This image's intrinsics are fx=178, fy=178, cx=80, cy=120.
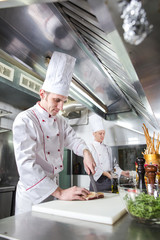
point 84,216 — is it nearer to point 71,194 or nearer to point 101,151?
point 71,194

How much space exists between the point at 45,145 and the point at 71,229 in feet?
2.45

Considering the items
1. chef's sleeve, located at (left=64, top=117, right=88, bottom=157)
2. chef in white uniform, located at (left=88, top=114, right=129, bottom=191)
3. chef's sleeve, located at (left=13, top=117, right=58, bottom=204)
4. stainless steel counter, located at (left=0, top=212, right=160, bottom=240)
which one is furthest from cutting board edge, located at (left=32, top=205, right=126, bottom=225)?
chef in white uniform, located at (left=88, top=114, right=129, bottom=191)

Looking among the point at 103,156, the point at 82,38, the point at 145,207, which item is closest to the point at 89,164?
the point at 145,207

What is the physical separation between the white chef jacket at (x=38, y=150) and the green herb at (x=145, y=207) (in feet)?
1.53

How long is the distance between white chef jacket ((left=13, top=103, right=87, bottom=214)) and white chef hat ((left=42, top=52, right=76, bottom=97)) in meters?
0.22

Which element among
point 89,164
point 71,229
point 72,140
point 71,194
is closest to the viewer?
point 71,229

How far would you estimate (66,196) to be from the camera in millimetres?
923

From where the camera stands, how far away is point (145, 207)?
22.5 inches

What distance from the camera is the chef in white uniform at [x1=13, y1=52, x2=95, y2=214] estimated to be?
0.97 m

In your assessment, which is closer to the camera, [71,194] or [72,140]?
[71,194]

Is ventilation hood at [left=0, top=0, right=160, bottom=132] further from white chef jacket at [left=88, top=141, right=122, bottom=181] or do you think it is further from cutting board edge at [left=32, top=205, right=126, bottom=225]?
white chef jacket at [left=88, top=141, right=122, bottom=181]

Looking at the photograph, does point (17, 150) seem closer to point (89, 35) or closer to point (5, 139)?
point (89, 35)

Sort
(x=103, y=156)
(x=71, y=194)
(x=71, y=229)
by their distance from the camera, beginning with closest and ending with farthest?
(x=71, y=229)
(x=71, y=194)
(x=103, y=156)

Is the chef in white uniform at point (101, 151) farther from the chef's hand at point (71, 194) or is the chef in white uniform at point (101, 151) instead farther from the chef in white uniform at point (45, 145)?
the chef's hand at point (71, 194)
